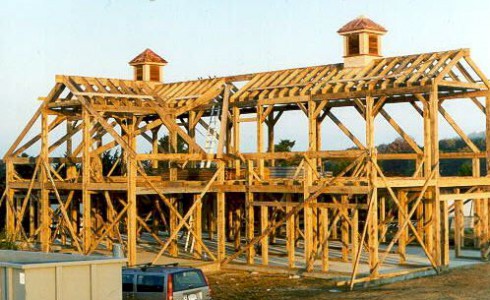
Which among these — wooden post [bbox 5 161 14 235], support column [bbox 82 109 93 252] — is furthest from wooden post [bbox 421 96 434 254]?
wooden post [bbox 5 161 14 235]

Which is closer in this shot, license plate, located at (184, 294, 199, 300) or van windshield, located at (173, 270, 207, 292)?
license plate, located at (184, 294, 199, 300)

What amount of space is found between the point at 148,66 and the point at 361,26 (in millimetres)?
11914

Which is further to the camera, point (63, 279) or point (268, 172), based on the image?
point (268, 172)

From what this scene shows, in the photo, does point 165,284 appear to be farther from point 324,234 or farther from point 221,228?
point 221,228

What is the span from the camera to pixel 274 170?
33094 millimetres

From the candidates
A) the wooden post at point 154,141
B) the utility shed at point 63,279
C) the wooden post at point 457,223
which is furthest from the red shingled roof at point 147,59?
the utility shed at point 63,279

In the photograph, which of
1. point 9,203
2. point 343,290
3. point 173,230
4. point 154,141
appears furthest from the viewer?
point 154,141

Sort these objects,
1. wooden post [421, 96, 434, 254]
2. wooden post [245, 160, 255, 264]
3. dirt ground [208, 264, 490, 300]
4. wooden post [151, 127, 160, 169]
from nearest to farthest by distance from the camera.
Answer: dirt ground [208, 264, 490, 300], wooden post [421, 96, 434, 254], wooden post [245, 160, 255, 264], wooden post [151, 127, 160, 169]

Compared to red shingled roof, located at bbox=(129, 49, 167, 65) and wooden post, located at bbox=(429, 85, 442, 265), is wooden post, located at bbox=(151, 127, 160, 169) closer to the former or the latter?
red shingled roof, located at bbox=(129, 49, 167, 65)

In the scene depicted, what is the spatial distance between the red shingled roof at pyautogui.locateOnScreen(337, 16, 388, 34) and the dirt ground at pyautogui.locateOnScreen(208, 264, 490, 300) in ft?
29.4

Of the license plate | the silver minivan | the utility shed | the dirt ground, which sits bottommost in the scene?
the dirt ground

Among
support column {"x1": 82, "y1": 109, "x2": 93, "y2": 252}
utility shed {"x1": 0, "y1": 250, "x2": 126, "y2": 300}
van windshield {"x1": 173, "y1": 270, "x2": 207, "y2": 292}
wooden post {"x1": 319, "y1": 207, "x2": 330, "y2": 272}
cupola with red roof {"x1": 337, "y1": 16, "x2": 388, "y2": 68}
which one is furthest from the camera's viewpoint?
cupola with red roof {"x1": 337, "y1": 16, "x2": 388, "y2": 68}

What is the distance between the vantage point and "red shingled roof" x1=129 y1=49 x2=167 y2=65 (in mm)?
40656

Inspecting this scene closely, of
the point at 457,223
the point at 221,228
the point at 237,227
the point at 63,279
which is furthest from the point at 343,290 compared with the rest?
the point at 63,279
